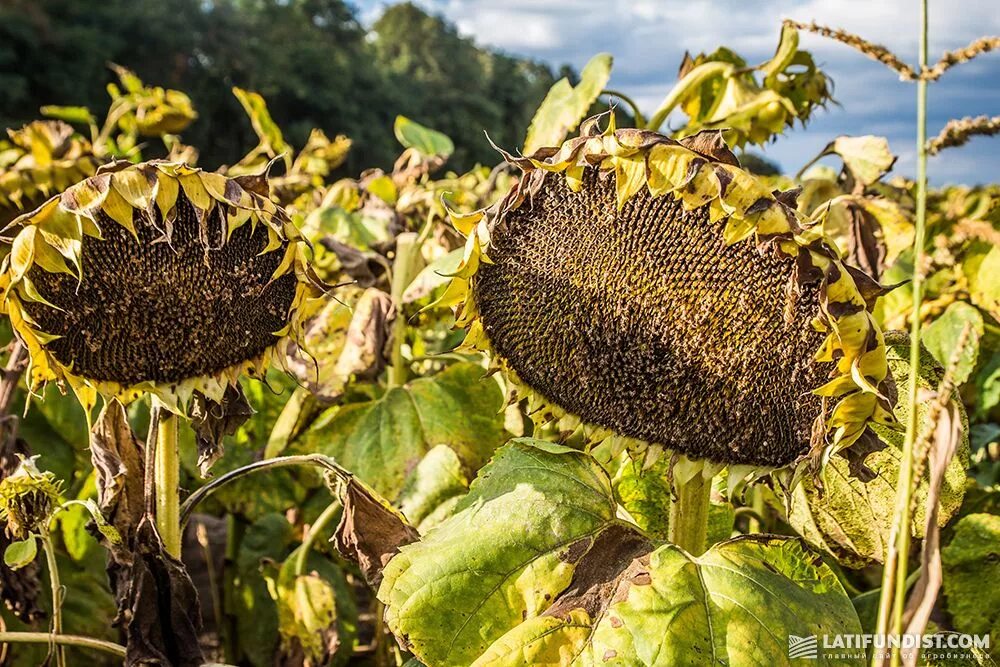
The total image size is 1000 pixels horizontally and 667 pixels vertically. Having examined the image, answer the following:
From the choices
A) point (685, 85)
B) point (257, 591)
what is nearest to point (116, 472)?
point (257, 591)

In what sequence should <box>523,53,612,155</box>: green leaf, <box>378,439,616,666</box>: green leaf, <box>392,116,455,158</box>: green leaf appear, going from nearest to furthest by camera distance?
<box>378,439,616,666</box>: green leaf → <box>523,53,612,155</box>: green leaf → <box>392,116,455,158</box>: green leaf

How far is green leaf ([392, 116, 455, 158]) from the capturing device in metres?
2.45

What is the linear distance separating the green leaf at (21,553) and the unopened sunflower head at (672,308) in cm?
58

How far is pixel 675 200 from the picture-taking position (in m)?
0.97

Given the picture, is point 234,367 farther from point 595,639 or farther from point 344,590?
point 344,590

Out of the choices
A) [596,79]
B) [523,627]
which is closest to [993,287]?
[596,79]

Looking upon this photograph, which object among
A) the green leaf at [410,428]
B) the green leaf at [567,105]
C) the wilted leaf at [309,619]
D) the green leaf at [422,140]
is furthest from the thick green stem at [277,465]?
the green leaf at [422,140]

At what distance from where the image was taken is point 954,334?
1.90m

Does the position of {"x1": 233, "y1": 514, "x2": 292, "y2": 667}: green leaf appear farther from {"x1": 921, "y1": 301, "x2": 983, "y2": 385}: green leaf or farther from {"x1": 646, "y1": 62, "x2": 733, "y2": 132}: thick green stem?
{"x1": 921, "y1": 301, "x2": 983, "y2": 385}: green leaf

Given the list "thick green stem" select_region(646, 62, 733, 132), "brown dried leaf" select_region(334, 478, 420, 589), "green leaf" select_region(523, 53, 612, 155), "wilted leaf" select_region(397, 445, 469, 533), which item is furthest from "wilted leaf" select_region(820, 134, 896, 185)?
"brown dried leaf" select_region(334, 478, 420, 589)

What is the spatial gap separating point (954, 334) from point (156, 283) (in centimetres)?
140

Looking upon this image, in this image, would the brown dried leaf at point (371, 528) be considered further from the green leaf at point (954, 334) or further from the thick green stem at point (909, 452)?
the green leaf at point (954, 334)

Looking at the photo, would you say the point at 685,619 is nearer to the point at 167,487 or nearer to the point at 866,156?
the point at 167,487

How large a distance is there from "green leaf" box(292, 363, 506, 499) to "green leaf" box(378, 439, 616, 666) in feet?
1.80
